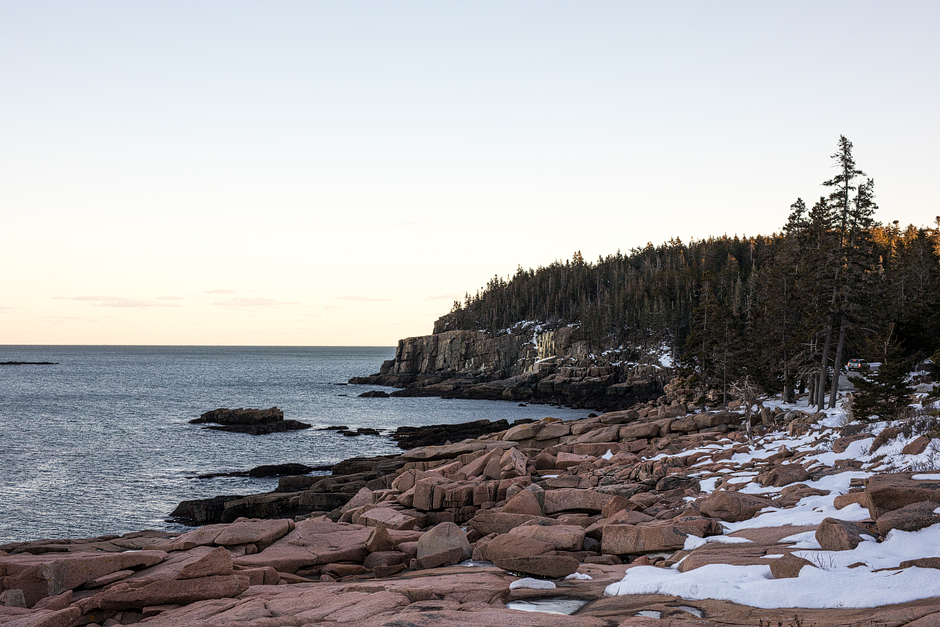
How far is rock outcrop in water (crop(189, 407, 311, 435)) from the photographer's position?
60625mm

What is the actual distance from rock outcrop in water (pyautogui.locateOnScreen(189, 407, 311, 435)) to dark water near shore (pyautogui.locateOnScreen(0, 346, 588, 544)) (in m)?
2.17

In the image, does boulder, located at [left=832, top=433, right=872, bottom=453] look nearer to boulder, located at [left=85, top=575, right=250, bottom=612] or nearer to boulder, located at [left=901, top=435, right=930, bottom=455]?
→ boulder, located at [left=901, top=435, right=930, bottom=455]

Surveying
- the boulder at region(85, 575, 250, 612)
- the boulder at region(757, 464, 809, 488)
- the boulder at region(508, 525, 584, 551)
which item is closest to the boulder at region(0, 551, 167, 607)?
the boulder at region(85, 575, 250, 612)

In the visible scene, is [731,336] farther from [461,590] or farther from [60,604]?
[60,604]

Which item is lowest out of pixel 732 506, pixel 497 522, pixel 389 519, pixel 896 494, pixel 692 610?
pixel 389 519

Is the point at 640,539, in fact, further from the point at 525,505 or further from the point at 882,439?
the point at 882,439

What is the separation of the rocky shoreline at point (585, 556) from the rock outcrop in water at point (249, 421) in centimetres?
3983

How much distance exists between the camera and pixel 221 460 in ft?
149

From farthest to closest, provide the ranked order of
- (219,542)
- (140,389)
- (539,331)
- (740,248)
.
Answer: (740,248), (539,331), (140,389), (219,542)

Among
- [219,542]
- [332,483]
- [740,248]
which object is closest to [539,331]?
[740,248]

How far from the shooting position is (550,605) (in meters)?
9.78

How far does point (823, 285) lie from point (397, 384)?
98429 mm

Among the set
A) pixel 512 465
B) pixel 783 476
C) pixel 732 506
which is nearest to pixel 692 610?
pixel 732 506

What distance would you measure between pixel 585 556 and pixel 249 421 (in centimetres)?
5734
